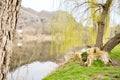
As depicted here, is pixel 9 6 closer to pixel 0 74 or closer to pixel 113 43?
pixel 0 74

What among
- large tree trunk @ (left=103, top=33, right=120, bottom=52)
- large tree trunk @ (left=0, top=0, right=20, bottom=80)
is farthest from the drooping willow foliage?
large tree trunk @ (left=0, top=0, right=20, bottom=80)

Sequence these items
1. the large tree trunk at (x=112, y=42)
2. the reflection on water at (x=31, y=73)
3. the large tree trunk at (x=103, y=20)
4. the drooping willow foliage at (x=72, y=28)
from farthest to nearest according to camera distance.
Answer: the large tree trunk at (x=103, y=20), the large tree trunk at (x=112, y=42), the drooping willow foliage at (x=72, y=28), the reflection on water at (x=31, y=73)

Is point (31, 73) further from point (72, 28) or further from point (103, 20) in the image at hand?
point (103, 20)

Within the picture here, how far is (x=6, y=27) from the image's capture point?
1228 mm

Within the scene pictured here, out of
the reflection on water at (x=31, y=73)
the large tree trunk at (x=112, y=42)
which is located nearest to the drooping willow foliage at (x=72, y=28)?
the large tree trunk at (x=112, y=42)

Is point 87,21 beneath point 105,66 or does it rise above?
above

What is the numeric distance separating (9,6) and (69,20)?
32.3ft

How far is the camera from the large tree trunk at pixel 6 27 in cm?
121

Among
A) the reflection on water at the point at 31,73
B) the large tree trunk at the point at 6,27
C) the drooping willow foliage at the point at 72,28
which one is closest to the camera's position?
the large tree trunk at the point at 6,27

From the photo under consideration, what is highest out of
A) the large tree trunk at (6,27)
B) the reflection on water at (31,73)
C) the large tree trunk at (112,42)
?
the large tree trunk at (6,27)

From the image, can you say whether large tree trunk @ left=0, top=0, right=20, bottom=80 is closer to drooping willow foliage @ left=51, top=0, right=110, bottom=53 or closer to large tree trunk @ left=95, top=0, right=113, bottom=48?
drooping willow foliage @ left=51, top=0, right=110, bottom=53

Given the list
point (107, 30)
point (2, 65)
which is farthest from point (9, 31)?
point (107, 30)

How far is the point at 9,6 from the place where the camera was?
4.02 ft

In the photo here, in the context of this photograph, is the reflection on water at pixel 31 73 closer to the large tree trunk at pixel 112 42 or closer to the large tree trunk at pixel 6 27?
the large tree trunk at pixel 6 27
